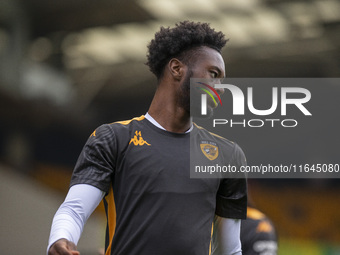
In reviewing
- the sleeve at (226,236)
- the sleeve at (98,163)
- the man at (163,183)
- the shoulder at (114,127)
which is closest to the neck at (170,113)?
the man at (163,183)

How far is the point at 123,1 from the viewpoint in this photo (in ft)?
51.0

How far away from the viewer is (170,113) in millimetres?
2941

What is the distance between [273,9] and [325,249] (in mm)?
7274

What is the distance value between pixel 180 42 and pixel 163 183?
0.82 meters

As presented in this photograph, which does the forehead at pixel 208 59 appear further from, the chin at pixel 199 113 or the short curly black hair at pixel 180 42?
the chin at pixel 199 113

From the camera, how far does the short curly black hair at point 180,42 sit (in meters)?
2.99

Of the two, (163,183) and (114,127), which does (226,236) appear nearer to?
(163,183)

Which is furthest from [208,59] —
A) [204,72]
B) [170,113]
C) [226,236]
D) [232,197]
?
[226,236]

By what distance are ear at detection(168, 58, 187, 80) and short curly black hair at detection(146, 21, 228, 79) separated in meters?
0.03

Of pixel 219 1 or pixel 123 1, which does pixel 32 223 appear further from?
pixel 219 1

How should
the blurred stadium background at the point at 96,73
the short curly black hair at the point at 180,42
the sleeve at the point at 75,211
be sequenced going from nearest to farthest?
1. the sleeve at the point at 75,211
2. the short curly black hair at the point at 180,42
3. the blurred stadium background at the point at 96,73

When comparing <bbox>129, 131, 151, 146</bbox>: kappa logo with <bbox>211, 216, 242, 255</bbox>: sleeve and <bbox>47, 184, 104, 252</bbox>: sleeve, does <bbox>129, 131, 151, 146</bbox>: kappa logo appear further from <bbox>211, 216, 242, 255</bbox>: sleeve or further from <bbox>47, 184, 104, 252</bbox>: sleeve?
<bbox>211, 216, 242, 255</bbox>: sleeve

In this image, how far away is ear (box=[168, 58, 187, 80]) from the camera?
295 centimetres

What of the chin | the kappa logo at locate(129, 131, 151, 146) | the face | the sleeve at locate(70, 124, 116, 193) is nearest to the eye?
the face
